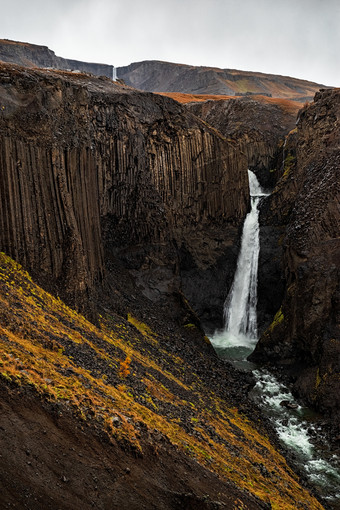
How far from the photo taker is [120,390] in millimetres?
10586

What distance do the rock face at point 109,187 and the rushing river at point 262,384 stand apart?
120cm

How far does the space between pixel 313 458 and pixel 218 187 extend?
20493 millimetres

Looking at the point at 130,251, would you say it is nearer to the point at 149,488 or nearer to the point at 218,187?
the point at 218,187

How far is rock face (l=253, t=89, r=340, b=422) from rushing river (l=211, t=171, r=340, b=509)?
3.68 feet

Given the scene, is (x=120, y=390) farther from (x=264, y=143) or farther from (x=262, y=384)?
(x=264, y=143)

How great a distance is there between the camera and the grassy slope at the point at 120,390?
26.6 feet

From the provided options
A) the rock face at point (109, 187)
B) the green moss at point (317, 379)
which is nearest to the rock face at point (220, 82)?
the rock face at point (109, 187)

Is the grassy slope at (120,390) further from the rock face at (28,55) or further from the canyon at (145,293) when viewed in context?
the rock face at (28,55)

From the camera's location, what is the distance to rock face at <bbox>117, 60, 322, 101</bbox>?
337 feet

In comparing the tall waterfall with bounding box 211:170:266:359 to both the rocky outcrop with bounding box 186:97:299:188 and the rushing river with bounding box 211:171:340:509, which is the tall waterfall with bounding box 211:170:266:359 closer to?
the rushing river with bounding box 211:171:340:509

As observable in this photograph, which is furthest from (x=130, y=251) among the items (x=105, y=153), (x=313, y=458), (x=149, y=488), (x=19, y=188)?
(x=149, y=488)

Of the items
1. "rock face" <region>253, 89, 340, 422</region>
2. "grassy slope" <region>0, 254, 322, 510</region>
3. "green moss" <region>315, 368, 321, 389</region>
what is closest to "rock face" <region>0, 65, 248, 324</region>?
"grassy slope" <region>0, 254, 322, 510</region>

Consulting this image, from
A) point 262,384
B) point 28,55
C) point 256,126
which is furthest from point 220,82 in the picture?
point 262,384

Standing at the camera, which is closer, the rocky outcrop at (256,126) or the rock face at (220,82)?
the rocky outcrop at (256,126)
